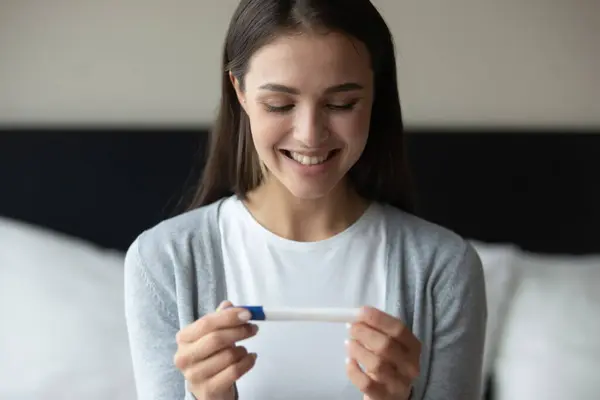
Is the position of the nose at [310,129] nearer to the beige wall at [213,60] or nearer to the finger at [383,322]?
the finger at [383,322]

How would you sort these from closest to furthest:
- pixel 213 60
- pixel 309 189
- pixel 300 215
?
pixel 309 189 → pixel 300 215 → pixel 213 60

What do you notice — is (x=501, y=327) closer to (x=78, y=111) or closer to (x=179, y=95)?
(x=179, y=95)

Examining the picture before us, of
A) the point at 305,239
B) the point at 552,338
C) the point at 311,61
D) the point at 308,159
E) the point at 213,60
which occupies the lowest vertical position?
the point at 552,338

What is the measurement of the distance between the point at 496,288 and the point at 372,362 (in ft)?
2.66

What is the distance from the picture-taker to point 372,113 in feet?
3.07

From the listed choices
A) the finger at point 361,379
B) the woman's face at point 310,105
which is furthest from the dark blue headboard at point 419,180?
the finger at point 361,379

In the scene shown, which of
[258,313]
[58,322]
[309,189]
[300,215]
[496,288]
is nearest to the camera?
[258,313]

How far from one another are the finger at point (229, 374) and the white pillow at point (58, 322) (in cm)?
54

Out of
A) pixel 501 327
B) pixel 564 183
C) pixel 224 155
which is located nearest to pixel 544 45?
pixel 564 183

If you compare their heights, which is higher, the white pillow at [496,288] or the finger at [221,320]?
the finger at [221,320]

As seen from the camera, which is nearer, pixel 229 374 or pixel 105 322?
pixel 229 374

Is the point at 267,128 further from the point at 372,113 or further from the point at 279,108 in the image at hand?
the point at 372,113

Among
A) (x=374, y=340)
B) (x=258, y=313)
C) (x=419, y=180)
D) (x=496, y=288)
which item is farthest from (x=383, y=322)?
(x=419, y=180)

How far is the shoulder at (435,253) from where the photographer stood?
928mm
